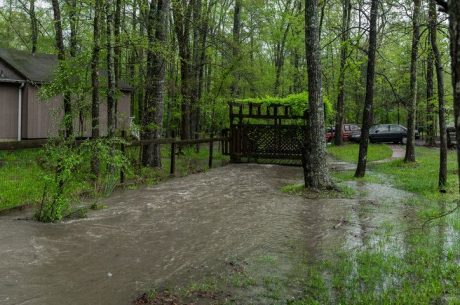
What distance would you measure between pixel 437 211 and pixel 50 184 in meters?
7.04

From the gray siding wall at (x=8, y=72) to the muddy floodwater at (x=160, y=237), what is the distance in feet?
39.7

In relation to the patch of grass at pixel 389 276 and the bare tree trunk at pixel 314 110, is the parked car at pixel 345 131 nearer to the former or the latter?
the bare tree trunk at pixel 314 110

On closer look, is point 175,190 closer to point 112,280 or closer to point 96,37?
point 96,37

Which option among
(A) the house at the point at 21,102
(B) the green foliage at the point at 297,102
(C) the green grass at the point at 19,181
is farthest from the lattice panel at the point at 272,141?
(C) the green grass at the point at 19,181

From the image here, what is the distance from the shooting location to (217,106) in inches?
930

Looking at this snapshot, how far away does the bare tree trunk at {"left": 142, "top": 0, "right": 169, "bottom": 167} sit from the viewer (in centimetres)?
1473

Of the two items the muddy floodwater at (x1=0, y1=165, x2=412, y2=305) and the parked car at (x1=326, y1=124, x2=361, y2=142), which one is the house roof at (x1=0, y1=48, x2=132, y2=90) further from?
the parked car at (x1=326, y1=124, x2=361, y2=142)

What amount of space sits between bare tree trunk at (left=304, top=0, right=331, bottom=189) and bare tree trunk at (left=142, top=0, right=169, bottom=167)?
4.89 m

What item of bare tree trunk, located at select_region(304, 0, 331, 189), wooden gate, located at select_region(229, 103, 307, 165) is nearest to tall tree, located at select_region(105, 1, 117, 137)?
bare tree trunk, located at select_region(304, 0, 331, 189)

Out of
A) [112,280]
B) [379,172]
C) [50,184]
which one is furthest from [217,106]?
[112,280]

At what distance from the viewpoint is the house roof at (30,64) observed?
822 inches

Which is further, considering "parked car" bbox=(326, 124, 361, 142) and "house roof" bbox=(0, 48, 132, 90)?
"parked car" bbox=(326, 124, 361, 142)

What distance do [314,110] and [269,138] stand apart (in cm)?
713

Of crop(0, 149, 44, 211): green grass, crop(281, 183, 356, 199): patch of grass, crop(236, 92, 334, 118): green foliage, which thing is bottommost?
crop(281, 183, 356, 199): patch of grass
